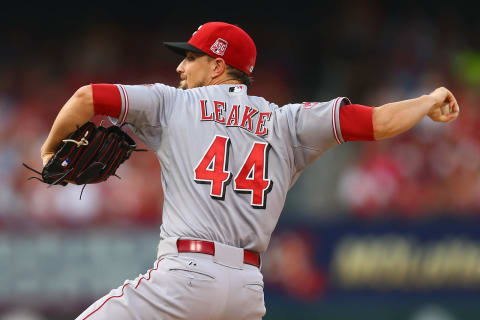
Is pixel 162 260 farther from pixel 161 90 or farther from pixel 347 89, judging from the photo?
pixel 347 89

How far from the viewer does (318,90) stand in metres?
12.0

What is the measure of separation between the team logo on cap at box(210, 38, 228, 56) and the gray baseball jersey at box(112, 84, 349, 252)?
0.71 feet

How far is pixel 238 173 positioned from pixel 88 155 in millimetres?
678

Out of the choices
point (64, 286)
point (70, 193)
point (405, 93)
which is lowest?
point (64, 286)

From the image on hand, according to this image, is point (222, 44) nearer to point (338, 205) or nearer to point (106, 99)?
point (106, 99)

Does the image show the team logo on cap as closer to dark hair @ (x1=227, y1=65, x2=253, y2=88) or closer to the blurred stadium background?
dark hair @ (x1=227, y1=65, x2=253, y2=88)

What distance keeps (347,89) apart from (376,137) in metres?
7.69

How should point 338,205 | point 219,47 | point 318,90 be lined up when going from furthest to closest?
point 318,90 < point 338,205 < point 219,47

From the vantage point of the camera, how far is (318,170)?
10.0 meters

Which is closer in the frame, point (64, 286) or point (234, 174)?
point (234, 174)

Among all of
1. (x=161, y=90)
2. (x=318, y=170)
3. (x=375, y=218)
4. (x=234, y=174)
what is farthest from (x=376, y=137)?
(x=318, y=170)

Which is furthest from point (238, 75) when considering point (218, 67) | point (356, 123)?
point (356, 123)

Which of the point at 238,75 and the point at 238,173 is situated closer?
the point at 238,173

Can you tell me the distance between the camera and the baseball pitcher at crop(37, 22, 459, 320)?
Answer: 3.67 metres
